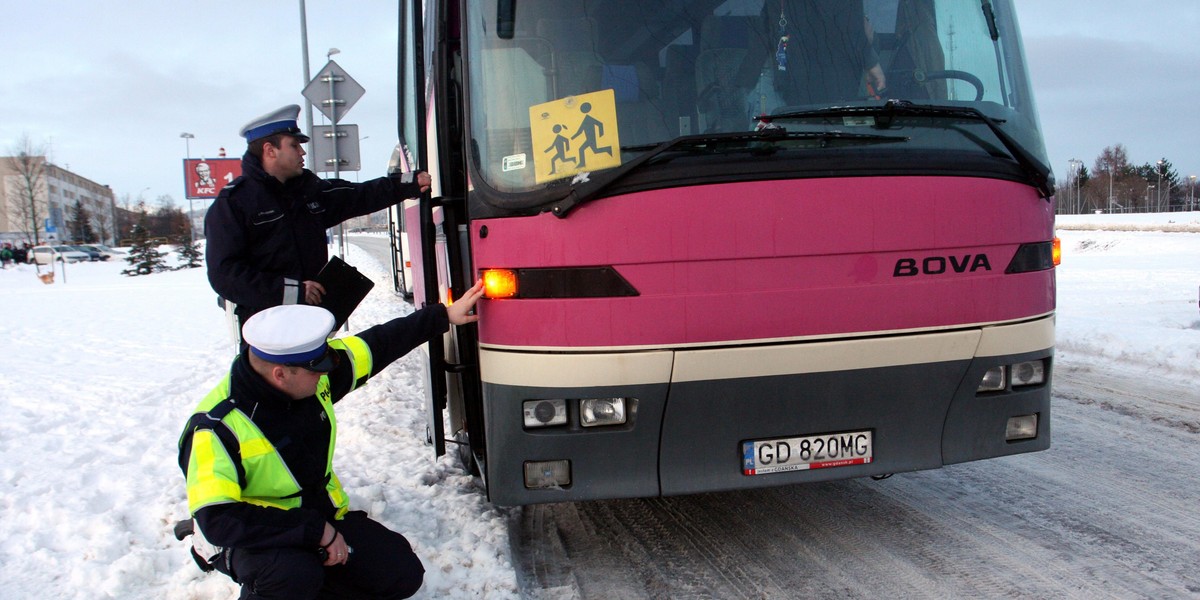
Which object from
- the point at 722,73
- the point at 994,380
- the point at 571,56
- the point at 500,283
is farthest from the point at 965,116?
the point at 500,283

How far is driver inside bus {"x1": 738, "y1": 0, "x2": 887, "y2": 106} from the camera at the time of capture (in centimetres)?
348

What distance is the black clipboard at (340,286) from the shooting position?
170 inches

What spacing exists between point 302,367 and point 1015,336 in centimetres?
293

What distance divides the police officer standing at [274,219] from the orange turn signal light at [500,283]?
1.01 metres

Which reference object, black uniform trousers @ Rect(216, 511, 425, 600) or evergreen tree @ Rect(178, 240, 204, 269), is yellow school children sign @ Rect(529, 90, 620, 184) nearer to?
black uniform trousers @ Rect(216, 511, 425, 600)

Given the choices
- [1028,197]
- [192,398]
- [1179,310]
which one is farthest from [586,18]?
[1179,310]

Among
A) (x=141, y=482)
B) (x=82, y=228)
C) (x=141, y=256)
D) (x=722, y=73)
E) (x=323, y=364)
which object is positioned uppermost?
(x=82, y=228)

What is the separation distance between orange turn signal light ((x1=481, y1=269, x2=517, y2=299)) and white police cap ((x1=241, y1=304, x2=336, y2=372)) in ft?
2.24

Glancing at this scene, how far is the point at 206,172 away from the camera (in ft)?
143

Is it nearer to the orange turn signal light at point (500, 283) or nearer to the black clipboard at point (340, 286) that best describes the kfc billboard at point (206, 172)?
the black clipboard at point (340, 286)

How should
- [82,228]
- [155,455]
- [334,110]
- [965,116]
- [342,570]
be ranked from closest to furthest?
[342,570], [965,116], [155,455], [334,110], [82,228]

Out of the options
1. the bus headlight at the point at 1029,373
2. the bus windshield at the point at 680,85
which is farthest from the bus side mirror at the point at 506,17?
the bus headlight at the point at 1029,373

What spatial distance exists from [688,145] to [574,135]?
46cm

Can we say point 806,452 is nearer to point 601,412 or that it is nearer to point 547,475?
point 601,412
